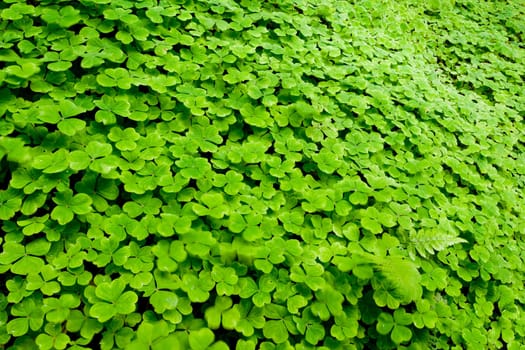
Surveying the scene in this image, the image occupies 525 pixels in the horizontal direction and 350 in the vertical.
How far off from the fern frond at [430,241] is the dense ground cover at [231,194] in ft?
0.04

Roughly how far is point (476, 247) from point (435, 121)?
51.8 inches

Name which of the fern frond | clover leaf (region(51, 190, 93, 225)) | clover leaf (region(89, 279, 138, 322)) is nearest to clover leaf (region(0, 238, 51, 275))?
clover leaf (region(51, 190, 93, 225))

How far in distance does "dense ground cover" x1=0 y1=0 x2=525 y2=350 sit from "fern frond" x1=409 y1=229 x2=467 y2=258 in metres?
0.01

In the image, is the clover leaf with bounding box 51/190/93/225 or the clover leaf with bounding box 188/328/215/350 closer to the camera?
the clover leaf with bounding box 188/328/215/350

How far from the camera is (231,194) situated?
207 centimetres

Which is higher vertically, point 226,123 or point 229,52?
point 229,52

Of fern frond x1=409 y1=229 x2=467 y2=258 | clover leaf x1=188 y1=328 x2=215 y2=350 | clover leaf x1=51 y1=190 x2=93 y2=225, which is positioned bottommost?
clover leaf x1=188 y1=328 x2=215 y2=350

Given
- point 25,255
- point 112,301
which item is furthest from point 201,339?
point 25,255

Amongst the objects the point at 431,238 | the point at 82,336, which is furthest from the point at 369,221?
the point at 82,336

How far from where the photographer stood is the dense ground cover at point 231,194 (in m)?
1.72

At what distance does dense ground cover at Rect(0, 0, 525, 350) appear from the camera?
5.65 feet

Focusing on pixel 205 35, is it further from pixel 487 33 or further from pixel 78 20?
pixel 487 33

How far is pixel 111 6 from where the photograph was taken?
254 centimetres

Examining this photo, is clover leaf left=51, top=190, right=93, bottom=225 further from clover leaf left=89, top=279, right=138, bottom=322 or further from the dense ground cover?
clover leaf left=89, top=279, right=138, bottom=322
